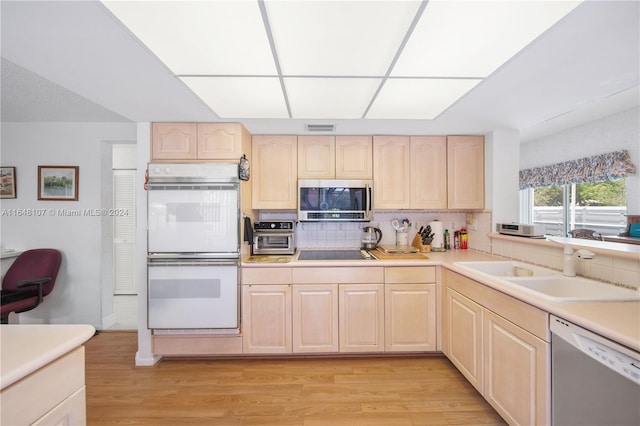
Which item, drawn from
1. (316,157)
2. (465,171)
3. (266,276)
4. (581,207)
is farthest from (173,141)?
(581,207)

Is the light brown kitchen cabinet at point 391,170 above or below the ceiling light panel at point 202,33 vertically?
below

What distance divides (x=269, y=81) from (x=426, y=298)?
7.10 feet

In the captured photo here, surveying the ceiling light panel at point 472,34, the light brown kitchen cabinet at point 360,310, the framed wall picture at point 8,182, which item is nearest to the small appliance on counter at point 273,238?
the light brown kitchen cabinet at point 360,310

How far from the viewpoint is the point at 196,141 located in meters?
2.38

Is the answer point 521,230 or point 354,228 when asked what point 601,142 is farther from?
point 354,228

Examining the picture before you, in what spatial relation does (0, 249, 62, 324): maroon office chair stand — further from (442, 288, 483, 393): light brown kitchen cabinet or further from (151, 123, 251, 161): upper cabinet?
(442, 288, 483, 393): light brown kitchen cabinet

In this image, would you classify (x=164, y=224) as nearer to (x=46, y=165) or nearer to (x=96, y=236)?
(x=96, y=236)

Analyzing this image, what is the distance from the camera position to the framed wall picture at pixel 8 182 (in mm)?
2914

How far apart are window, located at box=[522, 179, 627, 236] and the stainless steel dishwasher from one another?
9.09 feet

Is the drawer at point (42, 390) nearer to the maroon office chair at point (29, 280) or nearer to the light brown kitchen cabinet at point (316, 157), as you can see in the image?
the light brown kitchen cabinet at point (316, 157)

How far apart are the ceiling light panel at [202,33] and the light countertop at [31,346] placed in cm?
122

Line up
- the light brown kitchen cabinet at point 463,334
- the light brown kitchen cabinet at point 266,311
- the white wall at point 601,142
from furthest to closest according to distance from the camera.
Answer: the white wall at point 601,142, the light brown kitchen cabinet at point 266,311, the light brown kitchen cabinet at point 463,334

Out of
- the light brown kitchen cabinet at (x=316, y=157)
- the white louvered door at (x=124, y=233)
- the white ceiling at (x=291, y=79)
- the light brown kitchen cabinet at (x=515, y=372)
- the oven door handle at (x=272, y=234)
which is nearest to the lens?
the white ceiling at (x=291, y=79)

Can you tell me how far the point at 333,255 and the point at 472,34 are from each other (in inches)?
79.1
